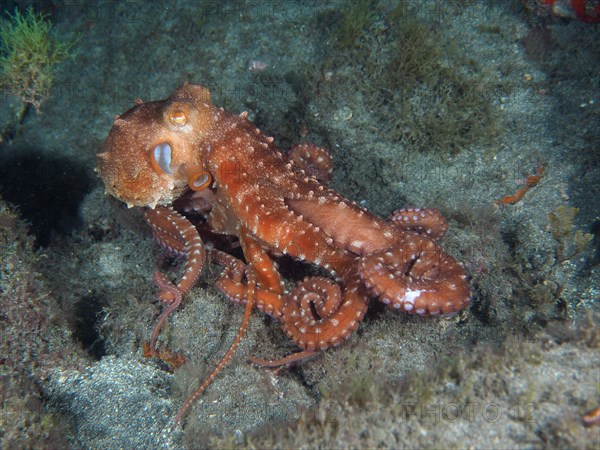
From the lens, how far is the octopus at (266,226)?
3414mm

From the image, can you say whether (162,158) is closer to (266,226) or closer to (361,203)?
(266,226)

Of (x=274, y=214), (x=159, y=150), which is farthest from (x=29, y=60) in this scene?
(x=274, y=214)

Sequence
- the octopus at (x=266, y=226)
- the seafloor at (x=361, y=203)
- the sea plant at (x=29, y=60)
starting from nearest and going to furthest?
the seafloor at (x=361, y=203)
the octopus at (x=266, y=226)
the sea plant at (x=29, y=60)

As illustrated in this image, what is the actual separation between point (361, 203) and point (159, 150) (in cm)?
248

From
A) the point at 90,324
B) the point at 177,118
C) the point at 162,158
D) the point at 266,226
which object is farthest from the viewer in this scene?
the point at 90,324

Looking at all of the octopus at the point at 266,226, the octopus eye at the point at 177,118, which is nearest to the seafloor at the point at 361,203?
the octopus at the point at 266,226

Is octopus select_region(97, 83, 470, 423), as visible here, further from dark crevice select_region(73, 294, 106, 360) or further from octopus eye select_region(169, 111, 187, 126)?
dark crevice select_region(73, 294, 106, 360)

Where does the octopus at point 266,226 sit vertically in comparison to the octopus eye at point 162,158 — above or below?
below

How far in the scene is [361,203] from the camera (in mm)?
5164

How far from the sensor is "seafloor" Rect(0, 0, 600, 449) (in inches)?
105

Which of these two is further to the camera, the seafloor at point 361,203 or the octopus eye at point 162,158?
the octopus eye at point 162,158

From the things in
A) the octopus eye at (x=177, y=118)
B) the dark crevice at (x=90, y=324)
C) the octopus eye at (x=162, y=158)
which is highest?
the octopus eye at (x=177, y=118)

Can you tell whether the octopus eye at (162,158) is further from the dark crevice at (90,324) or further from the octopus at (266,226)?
the dark crevice at (90,324)

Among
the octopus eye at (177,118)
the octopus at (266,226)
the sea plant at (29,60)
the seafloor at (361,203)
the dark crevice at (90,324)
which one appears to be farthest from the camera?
the sea plant at (29,60)
